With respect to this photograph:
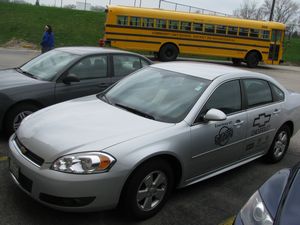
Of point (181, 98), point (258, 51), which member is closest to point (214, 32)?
point (258, 51)

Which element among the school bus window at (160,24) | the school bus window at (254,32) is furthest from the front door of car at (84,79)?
the school bus window at (254,32)

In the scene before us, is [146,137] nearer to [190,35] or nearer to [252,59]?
[190,35]

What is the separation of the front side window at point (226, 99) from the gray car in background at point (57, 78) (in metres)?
2.57

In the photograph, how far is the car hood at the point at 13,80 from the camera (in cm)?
582

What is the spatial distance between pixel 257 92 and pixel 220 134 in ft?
3.76

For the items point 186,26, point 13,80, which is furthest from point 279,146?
point 186,26

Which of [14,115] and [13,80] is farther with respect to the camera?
[13,80]

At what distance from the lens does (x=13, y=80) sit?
6027 mm

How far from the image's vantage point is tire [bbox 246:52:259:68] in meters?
22.9

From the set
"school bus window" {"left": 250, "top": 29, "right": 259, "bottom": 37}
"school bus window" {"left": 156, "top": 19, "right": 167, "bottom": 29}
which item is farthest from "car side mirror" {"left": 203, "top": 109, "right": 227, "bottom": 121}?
"school bus window" {"left": 250, "top": 29, "right": 259, "bottom": 37}

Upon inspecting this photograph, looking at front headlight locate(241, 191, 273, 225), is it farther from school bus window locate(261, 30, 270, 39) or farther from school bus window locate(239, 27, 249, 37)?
school bus window locate(261, 30, 270, 39)

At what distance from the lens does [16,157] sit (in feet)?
12.2

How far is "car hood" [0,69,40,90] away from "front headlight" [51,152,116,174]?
9.19ft

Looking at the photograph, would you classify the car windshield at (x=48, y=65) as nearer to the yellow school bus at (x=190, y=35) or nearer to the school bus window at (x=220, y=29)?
the yellow school bus at (x=190, y=35)
